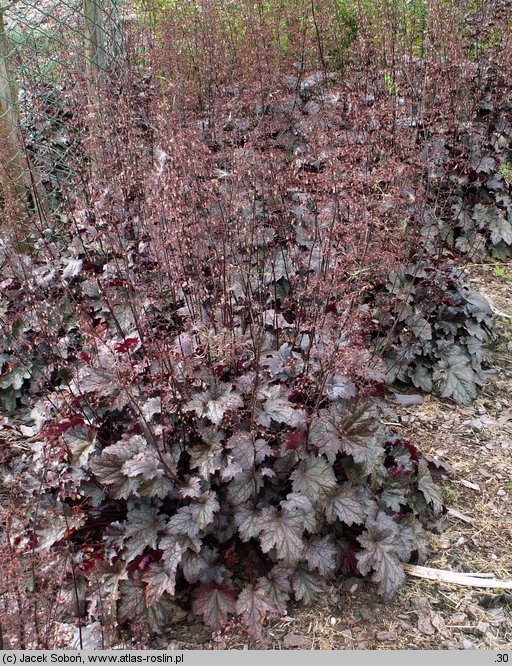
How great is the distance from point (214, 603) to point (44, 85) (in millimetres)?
4114

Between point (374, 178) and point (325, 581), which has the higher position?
point (374, 178)

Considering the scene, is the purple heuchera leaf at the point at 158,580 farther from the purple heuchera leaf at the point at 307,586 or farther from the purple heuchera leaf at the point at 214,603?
the purple heuchera leaf at the point at 307,586

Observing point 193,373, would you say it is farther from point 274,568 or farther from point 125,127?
point 125,127

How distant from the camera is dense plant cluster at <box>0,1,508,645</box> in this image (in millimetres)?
2459

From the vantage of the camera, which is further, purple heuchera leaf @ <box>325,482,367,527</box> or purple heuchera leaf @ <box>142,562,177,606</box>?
purple heuchera leaf @ <box>325,482,367,527</box>

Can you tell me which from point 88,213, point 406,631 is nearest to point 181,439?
point 406,631

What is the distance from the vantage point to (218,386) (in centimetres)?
265

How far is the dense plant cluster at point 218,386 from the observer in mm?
2459

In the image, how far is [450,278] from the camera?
3.94 meters

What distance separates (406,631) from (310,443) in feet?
2.73

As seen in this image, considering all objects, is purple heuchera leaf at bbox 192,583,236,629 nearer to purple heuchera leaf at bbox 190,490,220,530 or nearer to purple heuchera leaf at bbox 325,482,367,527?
purple heuchera leaf at bbox 190,490,220,530

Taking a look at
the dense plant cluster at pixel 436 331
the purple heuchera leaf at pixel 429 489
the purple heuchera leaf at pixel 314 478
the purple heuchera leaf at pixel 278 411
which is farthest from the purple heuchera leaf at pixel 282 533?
the dense plant cluster at pixel 436 331

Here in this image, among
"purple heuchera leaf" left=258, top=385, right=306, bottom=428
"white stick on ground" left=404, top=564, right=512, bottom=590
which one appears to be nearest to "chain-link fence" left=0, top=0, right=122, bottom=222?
"purple heuchera leaf" left=258, top=385, right=306, bottom=428
